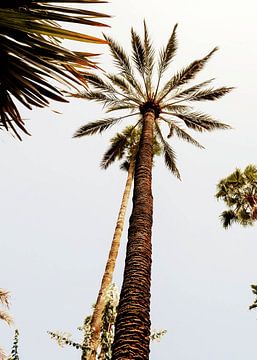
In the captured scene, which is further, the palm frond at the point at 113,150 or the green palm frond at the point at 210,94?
the palm frond at the point at 113,150

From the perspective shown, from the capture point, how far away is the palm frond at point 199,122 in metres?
15.2

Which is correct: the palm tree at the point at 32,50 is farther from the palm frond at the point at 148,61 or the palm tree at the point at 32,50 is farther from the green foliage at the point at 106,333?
the palm frond at the point at 148,61

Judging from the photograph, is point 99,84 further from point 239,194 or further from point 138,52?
point 239,194

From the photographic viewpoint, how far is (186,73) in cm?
1488

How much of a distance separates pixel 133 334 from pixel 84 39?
158 inches

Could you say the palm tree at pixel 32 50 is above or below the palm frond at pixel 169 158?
below

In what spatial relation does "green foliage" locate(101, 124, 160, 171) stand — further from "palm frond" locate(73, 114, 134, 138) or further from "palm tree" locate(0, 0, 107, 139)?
"palm tree" locate(0, 0, 107, 139)

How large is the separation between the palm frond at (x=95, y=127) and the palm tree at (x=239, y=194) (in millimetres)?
6527

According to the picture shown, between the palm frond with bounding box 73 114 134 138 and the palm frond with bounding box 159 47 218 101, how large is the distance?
7.81 ft

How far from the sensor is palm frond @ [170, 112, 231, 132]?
15211mm

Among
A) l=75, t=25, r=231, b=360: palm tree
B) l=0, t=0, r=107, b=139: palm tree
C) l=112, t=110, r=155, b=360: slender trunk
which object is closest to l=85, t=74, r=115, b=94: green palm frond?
l=75, t=25, r=231, b=360: palm tree

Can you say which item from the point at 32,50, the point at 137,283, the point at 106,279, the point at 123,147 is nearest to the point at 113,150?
the point at 123,147

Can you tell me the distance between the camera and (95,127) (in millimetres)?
16672

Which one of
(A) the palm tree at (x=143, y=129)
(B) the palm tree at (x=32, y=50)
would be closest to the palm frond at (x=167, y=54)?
(A) the palm tree at (x=143, y=129)
